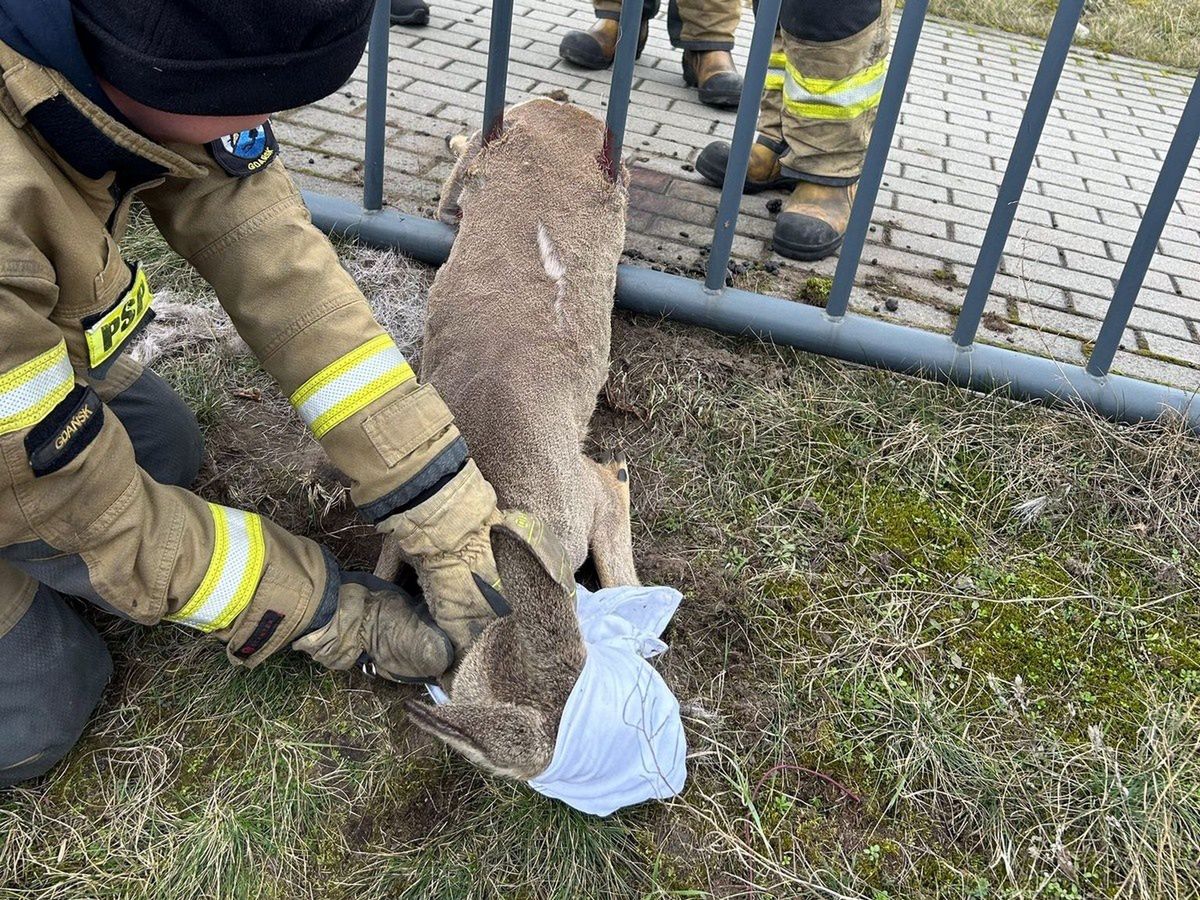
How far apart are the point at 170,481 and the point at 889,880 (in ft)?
7.70

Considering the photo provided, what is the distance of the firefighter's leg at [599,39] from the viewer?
6055 millimetres

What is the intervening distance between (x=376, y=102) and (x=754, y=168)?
1.95 metres

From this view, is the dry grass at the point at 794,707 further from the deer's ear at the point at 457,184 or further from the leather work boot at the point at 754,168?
the leather work boot at the point at 754,168

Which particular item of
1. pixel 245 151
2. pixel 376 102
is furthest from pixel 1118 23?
pixel 245 151

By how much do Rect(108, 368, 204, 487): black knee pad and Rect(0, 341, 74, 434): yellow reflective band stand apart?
0.88 metres

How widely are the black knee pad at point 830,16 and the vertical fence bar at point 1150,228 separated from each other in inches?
53.3

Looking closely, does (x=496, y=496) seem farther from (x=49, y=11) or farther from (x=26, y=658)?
(x=49, y=11)

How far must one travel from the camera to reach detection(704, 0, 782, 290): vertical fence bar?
3.31 meters

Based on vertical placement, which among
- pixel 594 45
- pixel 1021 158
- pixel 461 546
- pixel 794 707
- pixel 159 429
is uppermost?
pixel 1021 158

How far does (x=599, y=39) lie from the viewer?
6105mm

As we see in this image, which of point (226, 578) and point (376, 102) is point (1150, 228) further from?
point (226, 578)

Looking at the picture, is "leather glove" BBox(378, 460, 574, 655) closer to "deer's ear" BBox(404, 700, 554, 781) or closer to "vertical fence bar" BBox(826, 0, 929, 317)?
"deer's ear" BBox(404, 700, 554, 781)

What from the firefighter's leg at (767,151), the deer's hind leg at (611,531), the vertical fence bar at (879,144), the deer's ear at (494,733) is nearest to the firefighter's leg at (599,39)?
the firefighter's leg at (767,151)

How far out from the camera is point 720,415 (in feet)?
11.4
